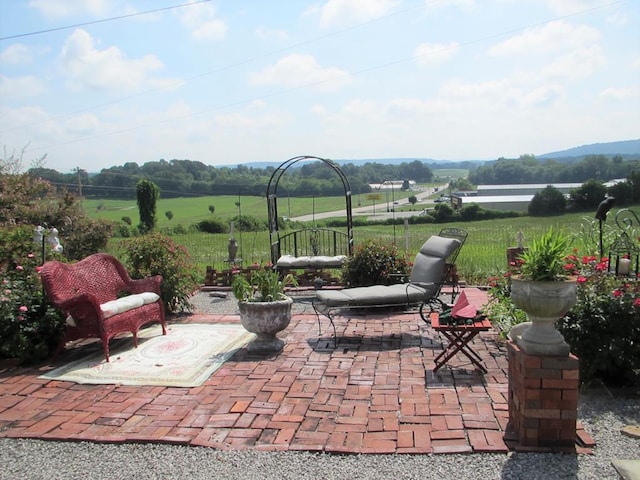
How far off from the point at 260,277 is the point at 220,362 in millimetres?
939

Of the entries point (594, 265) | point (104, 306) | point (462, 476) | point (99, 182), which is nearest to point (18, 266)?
point (104, 306)

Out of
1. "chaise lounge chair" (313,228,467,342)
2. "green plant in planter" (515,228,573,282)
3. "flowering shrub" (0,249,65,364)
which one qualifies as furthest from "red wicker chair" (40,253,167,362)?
"green plant in planter" (515,228,573,282)

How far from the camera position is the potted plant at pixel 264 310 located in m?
4.96

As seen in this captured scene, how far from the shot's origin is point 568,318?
12.6 feet

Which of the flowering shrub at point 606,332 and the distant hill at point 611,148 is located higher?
the distant hill at point 611,148

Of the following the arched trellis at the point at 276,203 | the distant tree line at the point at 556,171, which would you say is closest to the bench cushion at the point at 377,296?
the arched trellis at the point at 276,203

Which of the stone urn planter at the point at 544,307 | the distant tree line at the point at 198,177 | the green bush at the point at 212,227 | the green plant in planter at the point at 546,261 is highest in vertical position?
the distant tree line at the point at 198,177

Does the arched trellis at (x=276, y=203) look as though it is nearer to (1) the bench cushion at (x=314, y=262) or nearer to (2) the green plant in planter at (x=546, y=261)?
(1) the bench cushion at (x=314, y=262)

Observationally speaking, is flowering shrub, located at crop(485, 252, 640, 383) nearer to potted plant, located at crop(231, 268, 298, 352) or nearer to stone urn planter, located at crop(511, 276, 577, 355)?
stone urn planter, located at crop(511, 276, 577, 355)

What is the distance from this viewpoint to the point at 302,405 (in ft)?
12.0

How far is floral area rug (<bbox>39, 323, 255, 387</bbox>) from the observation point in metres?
4.33

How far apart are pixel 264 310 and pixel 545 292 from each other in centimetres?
283

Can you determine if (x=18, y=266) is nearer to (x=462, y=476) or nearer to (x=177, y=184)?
(x=462, y=476)

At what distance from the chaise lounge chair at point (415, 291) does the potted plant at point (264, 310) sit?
0.54m
